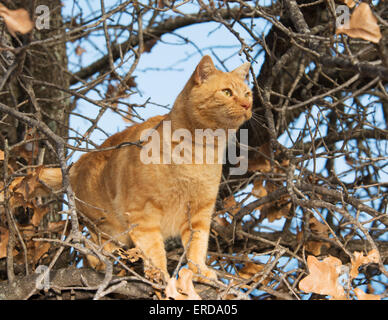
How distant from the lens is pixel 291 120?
12.3 ft

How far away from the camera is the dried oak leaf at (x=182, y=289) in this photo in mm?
1676

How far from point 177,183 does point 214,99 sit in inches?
20.2

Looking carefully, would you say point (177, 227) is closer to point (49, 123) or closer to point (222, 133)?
point (222, 133)

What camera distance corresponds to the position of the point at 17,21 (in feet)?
4.81

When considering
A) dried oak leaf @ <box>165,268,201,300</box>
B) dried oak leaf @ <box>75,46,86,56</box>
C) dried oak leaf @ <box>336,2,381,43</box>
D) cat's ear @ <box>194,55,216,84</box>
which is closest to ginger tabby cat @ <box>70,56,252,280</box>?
cat's ear @ <box>194,55,216,84</box>

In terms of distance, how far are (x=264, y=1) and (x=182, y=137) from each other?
5.34 ft

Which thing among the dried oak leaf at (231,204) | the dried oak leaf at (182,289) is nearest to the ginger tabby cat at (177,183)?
the dried oak leaf at (231,204)

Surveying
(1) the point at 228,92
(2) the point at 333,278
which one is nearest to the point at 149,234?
(1) the point at 228,92

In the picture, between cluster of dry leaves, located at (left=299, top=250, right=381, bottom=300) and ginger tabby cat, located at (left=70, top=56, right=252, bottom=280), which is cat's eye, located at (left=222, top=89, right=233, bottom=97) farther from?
cluster of dry leaves, located at (left=299, top=250, right=381, bottom=300)

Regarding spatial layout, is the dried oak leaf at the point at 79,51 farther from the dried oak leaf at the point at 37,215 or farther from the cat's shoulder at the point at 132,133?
the dried oak leaf at the point at 37,215

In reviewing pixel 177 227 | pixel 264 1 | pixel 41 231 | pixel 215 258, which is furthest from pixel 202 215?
pixel 264 1

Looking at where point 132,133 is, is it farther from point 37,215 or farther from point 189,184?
point 37,215

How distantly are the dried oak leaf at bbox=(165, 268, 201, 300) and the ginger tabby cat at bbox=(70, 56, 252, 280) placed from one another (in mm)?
603

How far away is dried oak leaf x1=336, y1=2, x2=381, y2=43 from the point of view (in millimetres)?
1435
